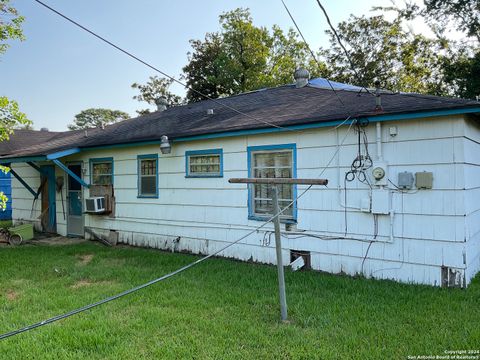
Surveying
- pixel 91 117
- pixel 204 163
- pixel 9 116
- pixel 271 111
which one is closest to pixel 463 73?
pixel 271 111

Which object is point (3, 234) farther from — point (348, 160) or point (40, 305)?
point (348, 160)

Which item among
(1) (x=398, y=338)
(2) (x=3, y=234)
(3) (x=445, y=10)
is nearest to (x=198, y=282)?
(1) (x=398, y=338)

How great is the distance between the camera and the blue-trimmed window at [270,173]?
241 inches

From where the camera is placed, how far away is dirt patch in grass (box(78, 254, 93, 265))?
6718 mm

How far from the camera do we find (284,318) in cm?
364

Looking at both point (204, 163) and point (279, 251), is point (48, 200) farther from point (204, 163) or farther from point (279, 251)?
point (279, 251)

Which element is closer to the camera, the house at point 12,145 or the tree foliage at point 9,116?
the tree foliage at point 9,116

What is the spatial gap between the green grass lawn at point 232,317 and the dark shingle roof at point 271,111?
2422 millimetres

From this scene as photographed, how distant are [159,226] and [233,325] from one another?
15.8ft

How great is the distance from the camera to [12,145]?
1456 cm

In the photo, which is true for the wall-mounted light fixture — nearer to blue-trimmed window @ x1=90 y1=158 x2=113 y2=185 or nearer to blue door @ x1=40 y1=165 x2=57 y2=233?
blue-trimmed window @ x1=90 y1=158 x2=113 y2=185

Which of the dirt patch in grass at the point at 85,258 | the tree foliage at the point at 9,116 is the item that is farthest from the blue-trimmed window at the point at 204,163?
the tree foliage at the point at 9,116

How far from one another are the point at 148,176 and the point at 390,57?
19731mm

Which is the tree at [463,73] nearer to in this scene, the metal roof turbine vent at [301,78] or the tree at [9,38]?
the metal roof turbine vent at [301,78]
